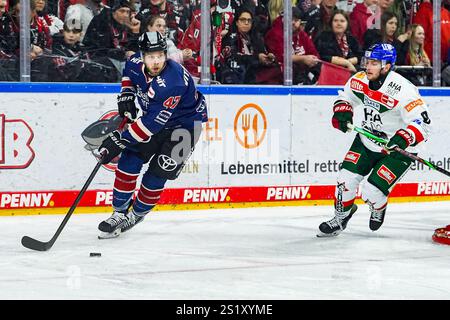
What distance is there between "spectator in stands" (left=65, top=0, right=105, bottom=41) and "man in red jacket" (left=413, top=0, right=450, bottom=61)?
2.62 meters

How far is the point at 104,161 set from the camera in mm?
5703

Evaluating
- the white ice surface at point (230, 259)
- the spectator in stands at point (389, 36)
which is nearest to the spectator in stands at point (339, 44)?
the spectator in stands at point (389, 36)

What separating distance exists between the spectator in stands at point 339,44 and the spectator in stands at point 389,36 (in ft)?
0.38

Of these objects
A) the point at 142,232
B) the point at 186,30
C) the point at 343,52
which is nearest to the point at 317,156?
the point at 343,52

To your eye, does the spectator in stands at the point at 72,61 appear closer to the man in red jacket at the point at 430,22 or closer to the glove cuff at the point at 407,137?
the glove cuff at the point at 407,137

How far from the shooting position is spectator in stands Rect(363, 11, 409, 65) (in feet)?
26.0

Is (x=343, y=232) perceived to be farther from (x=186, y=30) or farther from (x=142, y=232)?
(x=186, y=30)

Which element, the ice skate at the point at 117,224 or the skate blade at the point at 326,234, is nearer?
the ice skate at the point at 117,224

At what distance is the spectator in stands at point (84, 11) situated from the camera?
22.3ft

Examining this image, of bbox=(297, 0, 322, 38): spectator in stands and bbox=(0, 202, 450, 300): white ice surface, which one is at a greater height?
bbox=(297, 0, 322, 38): spectator in stands

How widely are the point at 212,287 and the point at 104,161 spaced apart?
1.59 metres

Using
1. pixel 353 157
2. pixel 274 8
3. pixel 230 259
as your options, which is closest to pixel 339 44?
pixel 274 8

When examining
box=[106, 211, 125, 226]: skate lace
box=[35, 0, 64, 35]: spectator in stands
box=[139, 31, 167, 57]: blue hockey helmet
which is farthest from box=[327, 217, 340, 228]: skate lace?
box=[35, 0, 64, 35]: spectator in stands

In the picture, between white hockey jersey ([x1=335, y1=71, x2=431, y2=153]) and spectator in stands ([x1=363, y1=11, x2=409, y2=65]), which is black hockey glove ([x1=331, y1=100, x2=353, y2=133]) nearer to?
white hockey jersey ([x1=335, y1=71, x2=431, y2=153])
